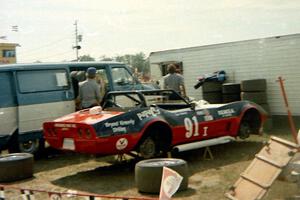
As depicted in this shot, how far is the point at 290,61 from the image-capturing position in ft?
43.9

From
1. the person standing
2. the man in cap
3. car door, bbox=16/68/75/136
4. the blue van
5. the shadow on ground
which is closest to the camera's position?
the shadow on ground

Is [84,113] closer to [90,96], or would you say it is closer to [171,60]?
[90,96]

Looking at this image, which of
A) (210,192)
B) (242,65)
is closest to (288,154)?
(210,192)

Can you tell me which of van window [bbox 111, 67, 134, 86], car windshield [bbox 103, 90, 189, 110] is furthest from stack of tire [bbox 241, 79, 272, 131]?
car windshield [bbox 103, 90, 189, 110]

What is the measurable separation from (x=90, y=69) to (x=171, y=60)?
847 centimetres

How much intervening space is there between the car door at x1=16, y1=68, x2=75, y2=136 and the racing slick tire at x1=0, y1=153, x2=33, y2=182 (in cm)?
152

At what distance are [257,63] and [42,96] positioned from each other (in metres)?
7.07

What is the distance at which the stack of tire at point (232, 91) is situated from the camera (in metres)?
13.9

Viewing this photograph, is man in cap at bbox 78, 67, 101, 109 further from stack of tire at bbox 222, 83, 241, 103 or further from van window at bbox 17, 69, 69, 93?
stack of tire at bbox 222, 83, 241, 103

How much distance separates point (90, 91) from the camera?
32.4 ft

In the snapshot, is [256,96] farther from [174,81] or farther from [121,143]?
[121,143]

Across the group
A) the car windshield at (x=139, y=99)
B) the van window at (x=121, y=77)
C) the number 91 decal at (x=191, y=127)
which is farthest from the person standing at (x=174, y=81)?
the number 91 decal at (x=191, y=127)

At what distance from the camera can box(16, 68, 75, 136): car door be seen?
9.51 meters

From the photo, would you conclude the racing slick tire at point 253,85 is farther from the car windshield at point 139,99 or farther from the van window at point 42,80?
the van window at point 42,80
